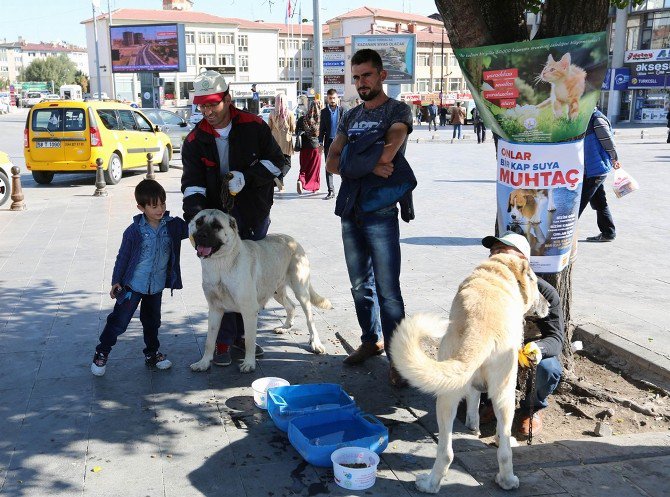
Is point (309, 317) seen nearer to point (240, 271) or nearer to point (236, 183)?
point (240, 271)

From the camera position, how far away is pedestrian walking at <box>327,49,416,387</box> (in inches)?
185

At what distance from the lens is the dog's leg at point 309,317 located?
18.5 ft

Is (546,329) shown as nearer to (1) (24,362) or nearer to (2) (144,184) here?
(2) (144,184)

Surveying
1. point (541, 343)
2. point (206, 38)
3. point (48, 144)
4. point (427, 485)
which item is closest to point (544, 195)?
point (541, 343)

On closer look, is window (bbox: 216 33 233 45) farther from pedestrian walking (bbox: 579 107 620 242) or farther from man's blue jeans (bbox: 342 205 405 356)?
man's blue jeans (bbox: 342 205 405 356)

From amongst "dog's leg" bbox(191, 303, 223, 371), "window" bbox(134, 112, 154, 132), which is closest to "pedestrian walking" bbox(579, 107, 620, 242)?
"dog's leg" bbox(191, 303, 223, 371)

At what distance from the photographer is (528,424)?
432cm

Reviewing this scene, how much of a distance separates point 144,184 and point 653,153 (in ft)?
75.8

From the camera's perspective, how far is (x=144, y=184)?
5090 millimetres

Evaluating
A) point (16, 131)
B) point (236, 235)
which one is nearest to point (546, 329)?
point (236, 235)

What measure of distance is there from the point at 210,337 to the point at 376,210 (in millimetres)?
1732

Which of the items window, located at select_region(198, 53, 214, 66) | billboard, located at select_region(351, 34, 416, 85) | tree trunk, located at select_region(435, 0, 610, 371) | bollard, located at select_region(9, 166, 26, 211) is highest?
window, located at select_region(198, 53, 214, 66)

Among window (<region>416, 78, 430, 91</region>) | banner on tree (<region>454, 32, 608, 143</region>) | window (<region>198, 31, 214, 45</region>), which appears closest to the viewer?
banner on tree (<region>454, 32, 608, 143</region>)

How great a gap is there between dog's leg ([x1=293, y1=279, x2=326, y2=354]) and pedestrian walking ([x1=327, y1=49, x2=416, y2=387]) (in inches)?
17.1
